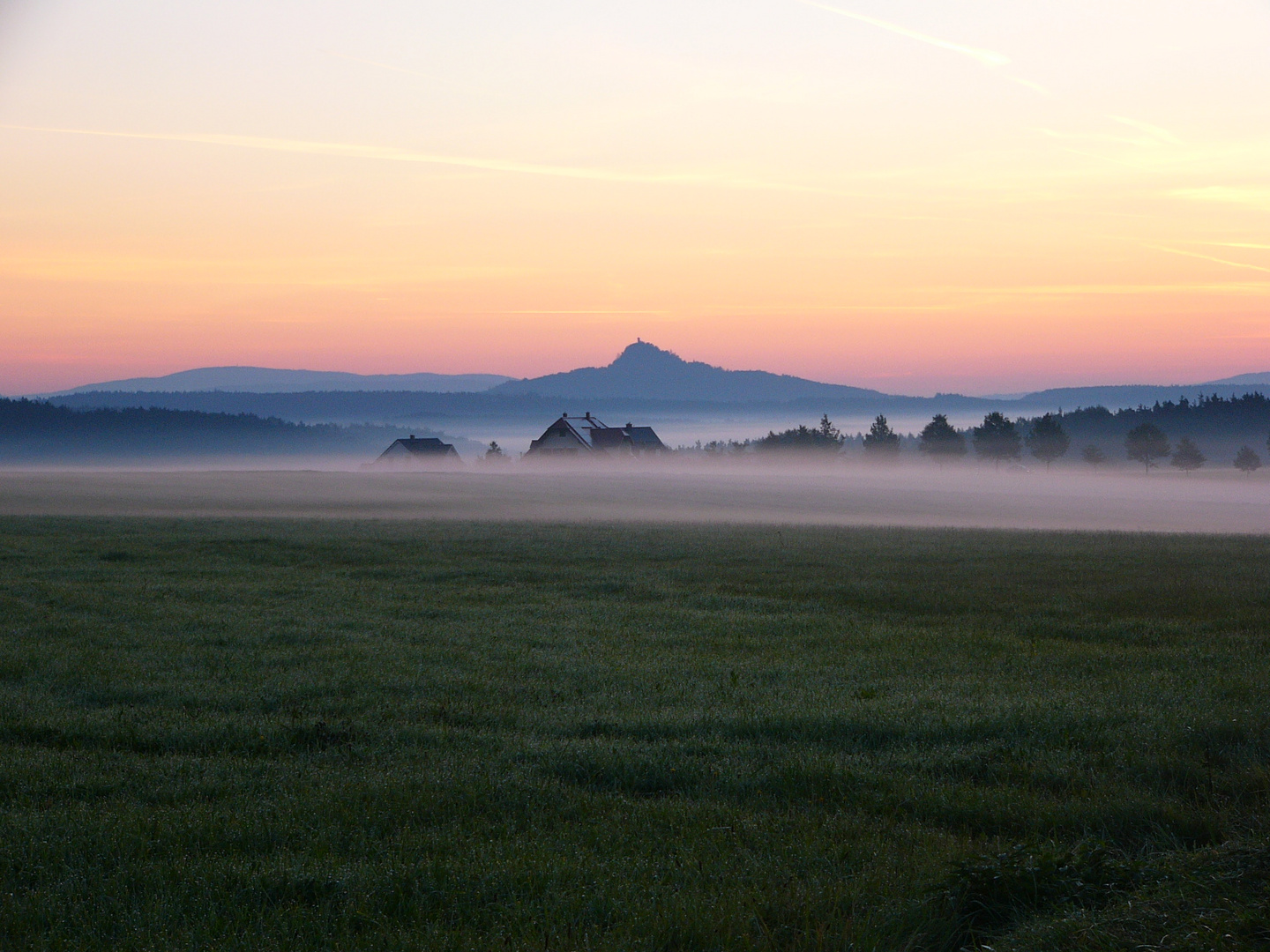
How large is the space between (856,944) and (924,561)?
21.9 metres

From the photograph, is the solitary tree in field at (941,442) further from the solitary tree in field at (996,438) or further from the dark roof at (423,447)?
the dark roof at (423,447)

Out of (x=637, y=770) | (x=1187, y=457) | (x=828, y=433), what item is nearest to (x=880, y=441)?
(x=828, y=433)

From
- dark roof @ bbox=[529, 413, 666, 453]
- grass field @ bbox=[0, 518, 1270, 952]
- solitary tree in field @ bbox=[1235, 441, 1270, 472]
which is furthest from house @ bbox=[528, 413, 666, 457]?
grass field @ bbox=[0, 518, 1270, 952]

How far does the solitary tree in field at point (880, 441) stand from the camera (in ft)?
448

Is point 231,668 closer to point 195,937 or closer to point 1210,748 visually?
point 195,937

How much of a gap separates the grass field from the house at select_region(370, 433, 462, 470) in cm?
12067

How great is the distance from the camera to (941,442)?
134 m

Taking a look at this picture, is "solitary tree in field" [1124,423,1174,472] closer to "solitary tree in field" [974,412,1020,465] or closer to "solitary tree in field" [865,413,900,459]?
"solitary tree in field" [974,412,1020,465]

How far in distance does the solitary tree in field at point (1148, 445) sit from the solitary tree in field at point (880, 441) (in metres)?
30.6

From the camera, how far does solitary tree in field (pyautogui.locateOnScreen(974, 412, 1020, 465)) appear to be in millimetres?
133125

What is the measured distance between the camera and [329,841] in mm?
7141

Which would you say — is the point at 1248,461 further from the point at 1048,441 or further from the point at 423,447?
the point at 423,447

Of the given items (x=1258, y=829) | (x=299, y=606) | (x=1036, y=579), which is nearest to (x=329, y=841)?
(x=1258, y=829)

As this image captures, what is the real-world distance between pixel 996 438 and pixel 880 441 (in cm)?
1534
